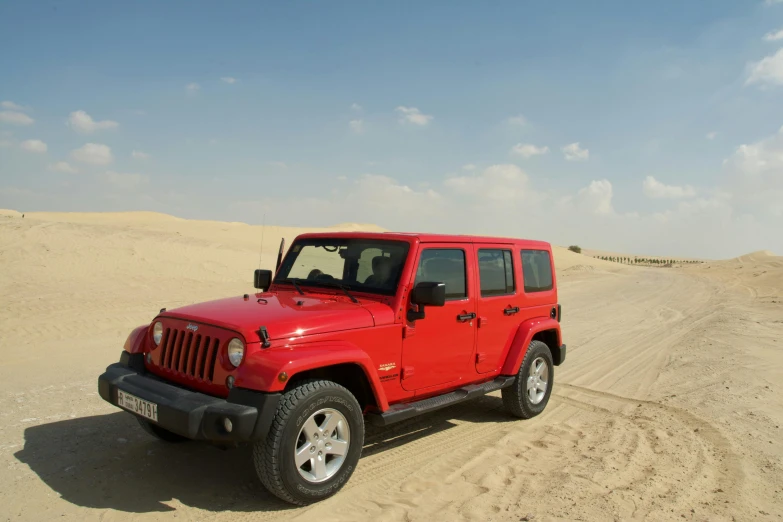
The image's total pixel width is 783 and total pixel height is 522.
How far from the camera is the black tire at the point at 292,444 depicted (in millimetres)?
3609

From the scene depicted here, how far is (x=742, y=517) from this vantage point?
12.6ft

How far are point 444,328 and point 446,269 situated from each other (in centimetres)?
56

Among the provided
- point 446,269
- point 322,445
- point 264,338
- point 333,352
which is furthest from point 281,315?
point 446,269

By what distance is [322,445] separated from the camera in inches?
154

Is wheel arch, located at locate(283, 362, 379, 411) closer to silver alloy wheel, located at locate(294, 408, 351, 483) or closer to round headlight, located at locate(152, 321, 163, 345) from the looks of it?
silver alloy wheel, located at locate(294, 408, 351, 483)

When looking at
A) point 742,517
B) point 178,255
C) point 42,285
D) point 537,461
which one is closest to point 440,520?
point 537,461

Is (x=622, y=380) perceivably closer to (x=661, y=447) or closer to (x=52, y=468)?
(x=661, y=447)

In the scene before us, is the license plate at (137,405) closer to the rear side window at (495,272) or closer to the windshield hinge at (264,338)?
the windshield hinge at (264,338)

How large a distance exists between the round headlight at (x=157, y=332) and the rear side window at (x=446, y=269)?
82.6 inches

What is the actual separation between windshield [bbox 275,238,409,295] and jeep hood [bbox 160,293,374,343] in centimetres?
32

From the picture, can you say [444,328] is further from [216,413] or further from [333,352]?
[216,413]

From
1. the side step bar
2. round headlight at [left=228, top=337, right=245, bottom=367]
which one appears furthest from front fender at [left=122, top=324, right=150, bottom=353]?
the side step bar

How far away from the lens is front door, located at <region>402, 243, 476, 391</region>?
15.4 feet

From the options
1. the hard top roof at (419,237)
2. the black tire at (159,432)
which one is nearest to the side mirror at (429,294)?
the hard top roof at (419,237)
